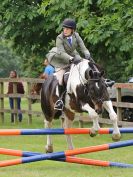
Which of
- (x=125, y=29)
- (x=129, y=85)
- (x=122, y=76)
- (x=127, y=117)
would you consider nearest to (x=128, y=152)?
(x=129, y=85)

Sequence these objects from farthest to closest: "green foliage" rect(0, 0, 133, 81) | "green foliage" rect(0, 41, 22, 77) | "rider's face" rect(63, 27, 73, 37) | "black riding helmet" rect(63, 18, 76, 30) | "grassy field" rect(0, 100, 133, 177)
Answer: "green foliage" rect(0, 41, 22, 77) → "green foliage" rect(0, 0, 133, 81) → "rider's face" rect(63, 27, 73, 37) → "black riding helmet" rect(63, 18, 76, 30) → "grassy field" rect(0, 100, 133, 177)

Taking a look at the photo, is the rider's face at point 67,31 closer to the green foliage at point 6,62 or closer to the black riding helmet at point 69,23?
the black riding helmet at point 69,23

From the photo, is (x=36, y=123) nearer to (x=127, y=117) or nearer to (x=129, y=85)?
(x=127, y=117)

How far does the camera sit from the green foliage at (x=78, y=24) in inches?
578

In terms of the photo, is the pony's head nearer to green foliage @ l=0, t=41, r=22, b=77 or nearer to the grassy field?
the grassy field

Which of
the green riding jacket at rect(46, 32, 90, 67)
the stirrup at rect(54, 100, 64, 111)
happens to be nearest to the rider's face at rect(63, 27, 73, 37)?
the green riding jacket at rect(46, 32, 90, 67)

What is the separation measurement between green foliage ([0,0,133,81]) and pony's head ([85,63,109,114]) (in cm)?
517

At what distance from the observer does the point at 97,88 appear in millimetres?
8789

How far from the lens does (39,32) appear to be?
18953 mm

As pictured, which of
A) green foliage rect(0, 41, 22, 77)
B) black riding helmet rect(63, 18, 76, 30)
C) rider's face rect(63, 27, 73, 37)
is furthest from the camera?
green foliage rect(0, 41, 22, 77)

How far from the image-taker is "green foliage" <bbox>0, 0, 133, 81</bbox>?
14.7 m

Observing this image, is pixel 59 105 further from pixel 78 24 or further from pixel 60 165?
pixel 78 24

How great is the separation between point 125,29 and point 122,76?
10.8 metres

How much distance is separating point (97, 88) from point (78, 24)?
22.5ft
